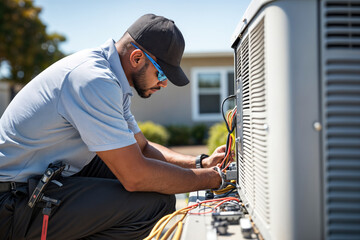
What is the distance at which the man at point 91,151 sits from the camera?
5.76 feet

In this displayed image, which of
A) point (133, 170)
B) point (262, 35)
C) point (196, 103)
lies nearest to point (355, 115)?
point (262, 35)

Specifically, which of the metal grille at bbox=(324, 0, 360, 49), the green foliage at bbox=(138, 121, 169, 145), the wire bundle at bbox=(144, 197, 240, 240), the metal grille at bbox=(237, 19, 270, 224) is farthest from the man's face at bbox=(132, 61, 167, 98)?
the green foliage at bbox=(138, 121, 169, 145)

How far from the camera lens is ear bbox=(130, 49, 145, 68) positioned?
6.72 ft

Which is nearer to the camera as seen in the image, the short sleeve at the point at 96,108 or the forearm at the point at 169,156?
the short sleeve at the point at 96,108

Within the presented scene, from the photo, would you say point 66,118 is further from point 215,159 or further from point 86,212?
point 215,159

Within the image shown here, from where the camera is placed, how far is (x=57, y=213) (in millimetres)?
1868

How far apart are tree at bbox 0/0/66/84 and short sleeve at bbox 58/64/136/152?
17.0 m

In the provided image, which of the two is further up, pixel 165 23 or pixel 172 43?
pixel 165 23

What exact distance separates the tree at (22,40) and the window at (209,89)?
1031 centimetres

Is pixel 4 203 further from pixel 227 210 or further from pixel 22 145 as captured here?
pixel 227 210

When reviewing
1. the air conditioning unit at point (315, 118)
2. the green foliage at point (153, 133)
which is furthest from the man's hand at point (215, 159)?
the green foliage at point (153, 133)

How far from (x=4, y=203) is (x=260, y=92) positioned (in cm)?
144

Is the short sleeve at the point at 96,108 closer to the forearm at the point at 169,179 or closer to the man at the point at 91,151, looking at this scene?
the man at the point at 91,151

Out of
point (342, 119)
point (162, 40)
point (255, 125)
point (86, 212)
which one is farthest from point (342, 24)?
point (86, 212)
